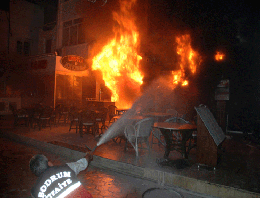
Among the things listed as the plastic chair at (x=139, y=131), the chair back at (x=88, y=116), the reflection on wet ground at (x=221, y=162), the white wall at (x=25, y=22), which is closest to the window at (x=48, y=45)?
the white wall at (x=25, y=22)

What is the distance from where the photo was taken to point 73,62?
13.4 m

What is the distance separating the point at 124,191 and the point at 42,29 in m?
19.5

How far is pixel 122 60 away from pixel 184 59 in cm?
686

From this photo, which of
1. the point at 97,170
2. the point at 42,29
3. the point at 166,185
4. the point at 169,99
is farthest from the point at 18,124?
the point at 42,29

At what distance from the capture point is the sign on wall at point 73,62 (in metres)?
12.9

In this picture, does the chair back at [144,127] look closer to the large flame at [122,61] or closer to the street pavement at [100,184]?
the street pavement at [100,184]

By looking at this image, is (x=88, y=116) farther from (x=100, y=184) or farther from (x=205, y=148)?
(x=205, y=148)

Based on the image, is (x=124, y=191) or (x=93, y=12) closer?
(x=124, y=191)

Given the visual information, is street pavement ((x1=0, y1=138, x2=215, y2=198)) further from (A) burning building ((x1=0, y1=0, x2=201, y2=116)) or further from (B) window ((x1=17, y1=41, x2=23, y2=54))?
(B) window ((x1=17, y1=41, x2=23, y2=54))

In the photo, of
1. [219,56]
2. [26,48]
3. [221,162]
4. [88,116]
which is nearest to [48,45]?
[26,48]

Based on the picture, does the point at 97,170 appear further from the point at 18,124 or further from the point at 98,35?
the point at 98,35

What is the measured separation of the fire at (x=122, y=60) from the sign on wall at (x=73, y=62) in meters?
1.98

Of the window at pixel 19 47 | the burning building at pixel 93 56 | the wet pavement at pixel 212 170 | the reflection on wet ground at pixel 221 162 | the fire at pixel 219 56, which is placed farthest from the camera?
the window at pixel 19 47

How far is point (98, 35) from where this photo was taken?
51.1 ft
